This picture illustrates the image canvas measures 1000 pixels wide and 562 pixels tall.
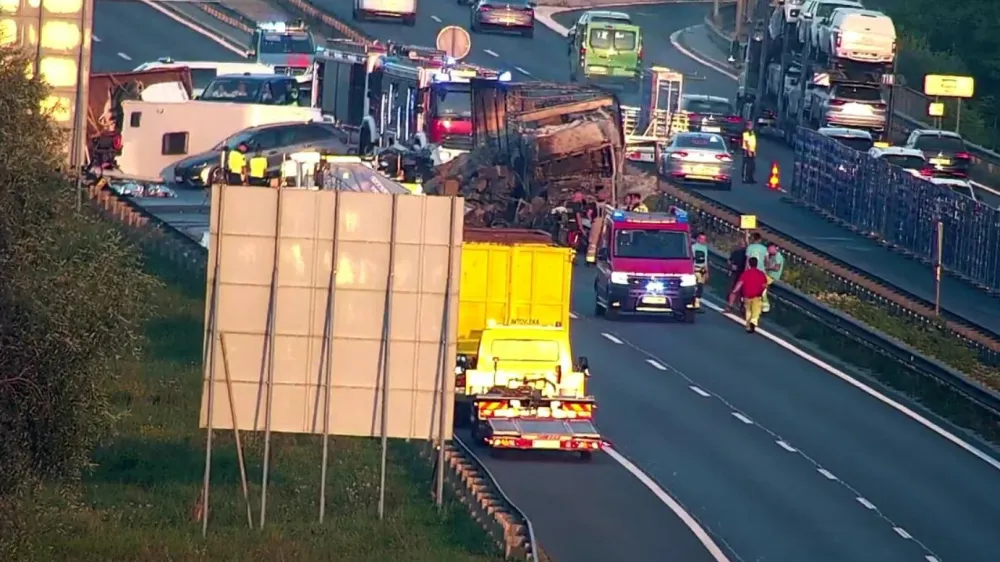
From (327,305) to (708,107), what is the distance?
40704 millimetres

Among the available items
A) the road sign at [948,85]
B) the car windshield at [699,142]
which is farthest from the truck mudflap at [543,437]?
the road sign at [948,85]

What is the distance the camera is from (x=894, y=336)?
134 feet

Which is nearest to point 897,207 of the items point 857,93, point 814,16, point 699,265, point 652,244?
point 699,265

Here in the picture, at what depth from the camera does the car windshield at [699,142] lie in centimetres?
5634

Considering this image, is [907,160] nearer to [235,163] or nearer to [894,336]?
[894,336]

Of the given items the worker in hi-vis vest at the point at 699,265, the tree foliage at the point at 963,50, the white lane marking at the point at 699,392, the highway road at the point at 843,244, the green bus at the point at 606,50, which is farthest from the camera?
the tree foliage at the point at 963,50

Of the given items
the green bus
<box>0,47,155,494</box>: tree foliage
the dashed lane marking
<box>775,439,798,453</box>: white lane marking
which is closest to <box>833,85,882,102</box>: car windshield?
the green bus

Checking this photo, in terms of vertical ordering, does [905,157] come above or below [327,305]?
above

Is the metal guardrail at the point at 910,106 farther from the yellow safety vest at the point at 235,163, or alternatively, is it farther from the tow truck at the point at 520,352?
the tow truck at the point at 520,352

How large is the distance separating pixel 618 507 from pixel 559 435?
2.19 m

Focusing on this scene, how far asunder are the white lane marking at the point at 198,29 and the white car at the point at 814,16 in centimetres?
2139

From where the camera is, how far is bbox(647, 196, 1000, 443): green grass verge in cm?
3566

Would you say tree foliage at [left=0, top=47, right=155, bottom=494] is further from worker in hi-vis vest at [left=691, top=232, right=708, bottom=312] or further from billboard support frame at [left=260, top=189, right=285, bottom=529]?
worker in hi-vis vest at [left=691, top=232, right=708, bottom=312]

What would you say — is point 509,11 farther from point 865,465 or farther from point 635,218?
point 865,465
